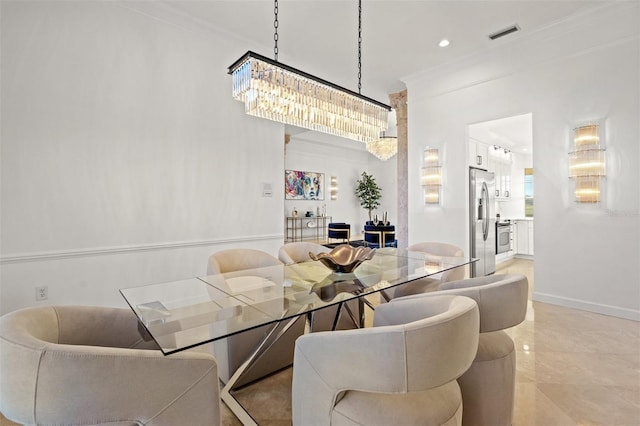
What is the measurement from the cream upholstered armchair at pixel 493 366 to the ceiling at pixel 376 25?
9.79 feet

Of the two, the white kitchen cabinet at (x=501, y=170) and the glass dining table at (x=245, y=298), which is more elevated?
the white kitchen cabinet at (x=501, y=170)

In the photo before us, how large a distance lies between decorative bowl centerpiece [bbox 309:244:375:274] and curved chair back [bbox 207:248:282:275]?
2.15ft

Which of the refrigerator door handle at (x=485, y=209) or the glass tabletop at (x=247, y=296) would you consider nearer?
the glass tabletop at (x=247, y=296)

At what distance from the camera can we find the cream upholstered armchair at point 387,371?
999mm

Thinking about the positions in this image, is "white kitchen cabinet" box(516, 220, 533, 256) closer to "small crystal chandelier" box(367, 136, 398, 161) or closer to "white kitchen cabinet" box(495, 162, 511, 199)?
"white kitchen cabinet" box(495, 162, 511, 199)

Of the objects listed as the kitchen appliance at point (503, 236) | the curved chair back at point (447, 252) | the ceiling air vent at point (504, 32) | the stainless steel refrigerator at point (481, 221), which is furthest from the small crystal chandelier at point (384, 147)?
the curved chair back at point (447, 252)

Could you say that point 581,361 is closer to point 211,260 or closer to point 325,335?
point 325,335

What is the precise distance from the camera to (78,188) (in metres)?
2.85

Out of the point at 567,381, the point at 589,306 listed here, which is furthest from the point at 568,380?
the point at 589,306

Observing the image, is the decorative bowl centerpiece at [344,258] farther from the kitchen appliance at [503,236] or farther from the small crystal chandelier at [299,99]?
the kitchen appliance at [503,236]

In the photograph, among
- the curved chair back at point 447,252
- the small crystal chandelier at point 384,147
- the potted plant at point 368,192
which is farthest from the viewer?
the potted plant at point 368,192

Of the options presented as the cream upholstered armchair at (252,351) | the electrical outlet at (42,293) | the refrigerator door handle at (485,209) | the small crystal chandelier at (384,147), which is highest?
the small crystal chandelier at (384,147)

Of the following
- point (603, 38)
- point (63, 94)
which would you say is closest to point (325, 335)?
point (63, 94)

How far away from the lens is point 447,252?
2873 millimetres
